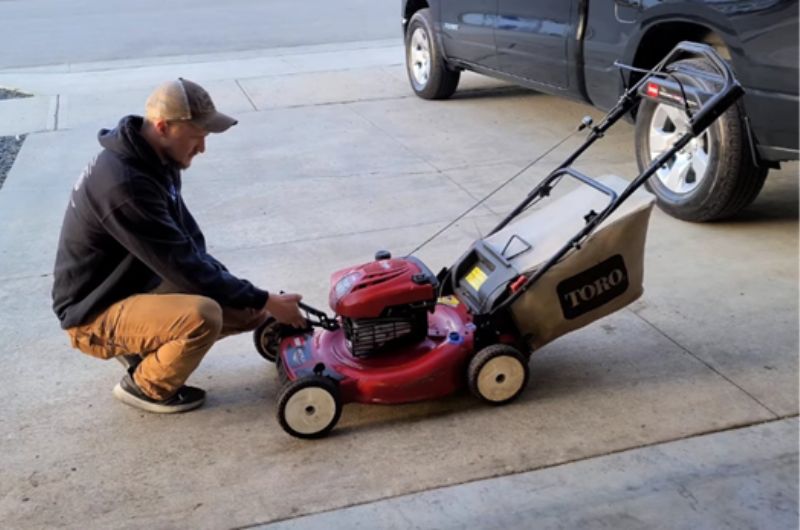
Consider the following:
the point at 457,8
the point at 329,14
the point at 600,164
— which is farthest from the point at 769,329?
the point at 329,14

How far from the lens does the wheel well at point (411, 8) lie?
9.37 metres

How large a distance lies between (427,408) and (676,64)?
8.74ft

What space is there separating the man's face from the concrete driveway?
39.5 inches

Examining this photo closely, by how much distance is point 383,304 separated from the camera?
373 cm

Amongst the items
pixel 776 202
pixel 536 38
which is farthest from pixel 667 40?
pixel 536 38

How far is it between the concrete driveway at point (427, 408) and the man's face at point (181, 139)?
100cm

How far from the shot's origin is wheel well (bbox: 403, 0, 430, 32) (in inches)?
369

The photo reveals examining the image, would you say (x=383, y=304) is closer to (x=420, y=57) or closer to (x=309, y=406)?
(x=309, y=406)

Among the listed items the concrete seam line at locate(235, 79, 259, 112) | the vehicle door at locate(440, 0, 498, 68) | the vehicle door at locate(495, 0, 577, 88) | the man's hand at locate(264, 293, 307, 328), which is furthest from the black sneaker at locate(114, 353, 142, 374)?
the concrete seam line at locate(235, 79, 259, 112)

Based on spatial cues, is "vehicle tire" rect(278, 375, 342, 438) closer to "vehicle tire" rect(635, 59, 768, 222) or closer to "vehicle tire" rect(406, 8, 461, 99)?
"vehicle tire" rect(635, 59, 768, 222)

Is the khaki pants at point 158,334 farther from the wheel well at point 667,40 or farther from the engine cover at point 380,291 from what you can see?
the wheel well at point 667,40

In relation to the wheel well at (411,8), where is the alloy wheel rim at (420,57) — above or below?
below

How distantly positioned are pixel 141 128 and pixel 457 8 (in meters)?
5.17

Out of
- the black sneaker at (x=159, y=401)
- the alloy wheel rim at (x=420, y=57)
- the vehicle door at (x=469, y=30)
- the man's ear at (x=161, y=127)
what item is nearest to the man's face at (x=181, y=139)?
the man's ear at (x=161, y=127)
